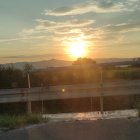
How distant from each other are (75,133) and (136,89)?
11.0 feet

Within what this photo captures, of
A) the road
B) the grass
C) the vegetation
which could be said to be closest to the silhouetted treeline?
the vegetation

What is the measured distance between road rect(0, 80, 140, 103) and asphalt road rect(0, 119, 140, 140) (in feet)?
8.52

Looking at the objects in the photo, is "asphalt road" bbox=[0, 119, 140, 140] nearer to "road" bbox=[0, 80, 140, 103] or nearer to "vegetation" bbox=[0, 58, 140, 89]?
"road" bbox=[0, 80, 140, 103]

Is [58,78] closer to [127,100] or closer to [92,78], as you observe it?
[92,78]

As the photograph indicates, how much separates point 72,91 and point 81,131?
3.18m

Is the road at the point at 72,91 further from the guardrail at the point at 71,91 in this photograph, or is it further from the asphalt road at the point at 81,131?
the asphalt road at the point at 81,131

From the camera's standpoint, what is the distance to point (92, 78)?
15.2m

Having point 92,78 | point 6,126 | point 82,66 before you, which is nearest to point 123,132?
point 6,126

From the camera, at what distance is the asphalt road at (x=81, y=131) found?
298 inches

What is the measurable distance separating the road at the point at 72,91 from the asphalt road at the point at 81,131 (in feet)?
8.52

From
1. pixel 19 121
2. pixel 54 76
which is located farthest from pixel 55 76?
pixel 19 121

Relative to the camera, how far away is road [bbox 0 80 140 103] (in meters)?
10.5

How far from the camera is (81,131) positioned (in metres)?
7.70

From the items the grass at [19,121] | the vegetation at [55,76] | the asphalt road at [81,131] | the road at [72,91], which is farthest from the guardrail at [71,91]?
the asphalt road at [81,131]
